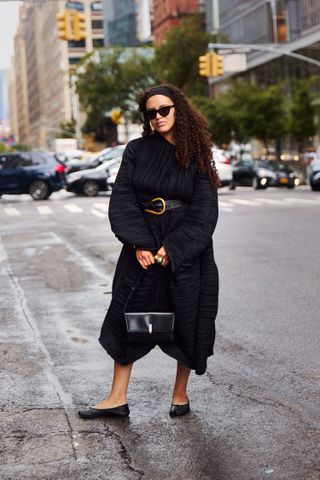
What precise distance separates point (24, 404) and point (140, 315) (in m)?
1.02

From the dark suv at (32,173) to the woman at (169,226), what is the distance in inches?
1175

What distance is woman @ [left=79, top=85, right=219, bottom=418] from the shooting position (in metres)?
5.35

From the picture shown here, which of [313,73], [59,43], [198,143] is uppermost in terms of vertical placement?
[59,43]

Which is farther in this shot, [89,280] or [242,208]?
[242,208]

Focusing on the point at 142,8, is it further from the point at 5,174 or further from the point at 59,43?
the point at 5,174

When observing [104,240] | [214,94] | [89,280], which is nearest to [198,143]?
[89,280]

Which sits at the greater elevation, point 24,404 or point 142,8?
point 142,8

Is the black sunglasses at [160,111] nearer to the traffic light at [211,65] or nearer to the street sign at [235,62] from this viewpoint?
the traffic light at [211,65]

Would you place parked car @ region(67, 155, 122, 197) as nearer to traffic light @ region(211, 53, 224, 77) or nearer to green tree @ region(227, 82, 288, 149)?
traffic light @ region(211, 53, 224, 77)

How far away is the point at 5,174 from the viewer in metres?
35.5

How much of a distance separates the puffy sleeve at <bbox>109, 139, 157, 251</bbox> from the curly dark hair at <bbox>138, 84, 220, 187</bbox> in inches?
8.2

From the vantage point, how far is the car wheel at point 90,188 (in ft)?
121

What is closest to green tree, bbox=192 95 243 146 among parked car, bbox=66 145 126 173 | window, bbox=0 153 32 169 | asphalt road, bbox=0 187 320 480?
parked car, bbox=66 145 126 173

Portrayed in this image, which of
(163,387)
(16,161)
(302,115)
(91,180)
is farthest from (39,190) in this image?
(163,387)
